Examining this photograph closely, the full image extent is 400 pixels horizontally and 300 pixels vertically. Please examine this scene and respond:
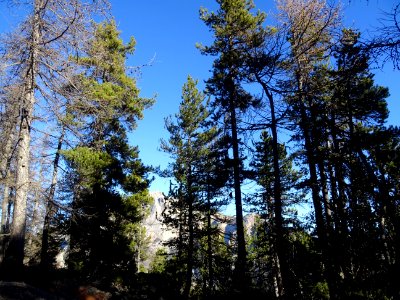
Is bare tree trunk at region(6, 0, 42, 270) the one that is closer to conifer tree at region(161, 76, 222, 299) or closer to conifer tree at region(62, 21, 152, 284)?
conifer tree at region(62, 21, 152, 284)

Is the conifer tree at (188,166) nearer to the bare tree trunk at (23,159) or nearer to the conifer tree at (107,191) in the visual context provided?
the conifer tree at (107,191)

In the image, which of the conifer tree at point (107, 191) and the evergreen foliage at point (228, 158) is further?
the conifer tree at point (107, 191)

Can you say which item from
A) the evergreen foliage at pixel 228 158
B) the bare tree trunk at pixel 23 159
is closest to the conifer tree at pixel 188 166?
the evergreen foliage at pixel 228 158

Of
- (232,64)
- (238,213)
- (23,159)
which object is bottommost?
(238,213)

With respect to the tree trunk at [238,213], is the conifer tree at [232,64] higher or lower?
higher

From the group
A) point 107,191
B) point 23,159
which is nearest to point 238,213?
point 107,191

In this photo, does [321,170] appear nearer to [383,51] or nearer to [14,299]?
[383,51]

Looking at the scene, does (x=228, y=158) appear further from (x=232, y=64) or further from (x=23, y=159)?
(x=23, y=159)

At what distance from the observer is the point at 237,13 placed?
17.9m

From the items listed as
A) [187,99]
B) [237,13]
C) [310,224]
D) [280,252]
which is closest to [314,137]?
[310,224]

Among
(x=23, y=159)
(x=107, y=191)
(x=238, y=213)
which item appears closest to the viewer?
(x=23, y=159)

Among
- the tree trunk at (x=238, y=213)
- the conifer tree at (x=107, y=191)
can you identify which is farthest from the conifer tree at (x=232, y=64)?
the conifer tree at (x=107, y=191)

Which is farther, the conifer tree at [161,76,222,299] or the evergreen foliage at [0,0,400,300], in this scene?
the conifer tree at [161,76,222,299]

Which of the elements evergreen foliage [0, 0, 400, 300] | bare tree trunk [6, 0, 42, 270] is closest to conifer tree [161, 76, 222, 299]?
evergreen foliage [0, 0, 400, 300]
